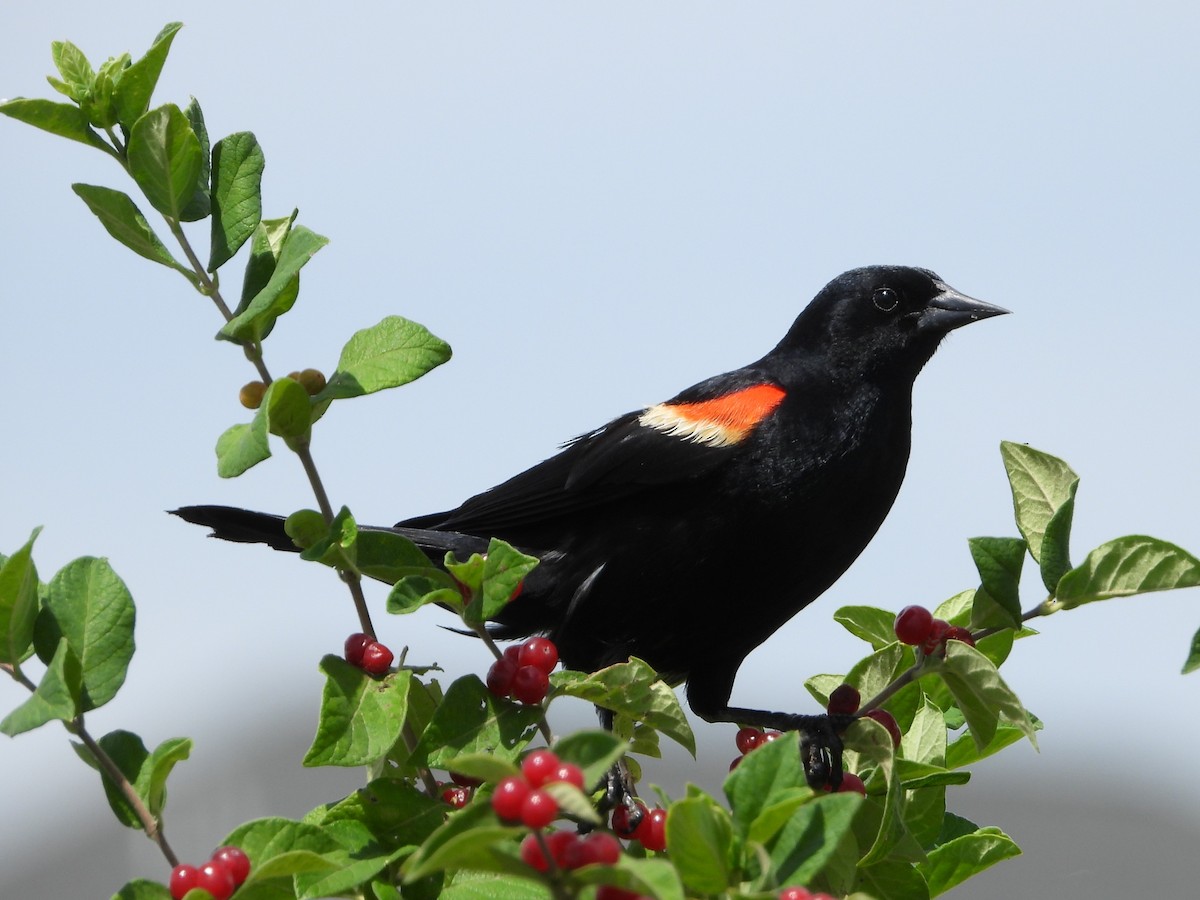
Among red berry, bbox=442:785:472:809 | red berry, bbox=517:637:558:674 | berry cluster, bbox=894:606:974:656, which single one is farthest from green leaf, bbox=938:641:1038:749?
red berry, bbox=442:785:472:809

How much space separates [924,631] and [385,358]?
0.84 meters

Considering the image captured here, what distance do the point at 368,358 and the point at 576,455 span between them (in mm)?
1978

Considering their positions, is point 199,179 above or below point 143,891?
above

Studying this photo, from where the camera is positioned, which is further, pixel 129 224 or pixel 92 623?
pixel 129 224

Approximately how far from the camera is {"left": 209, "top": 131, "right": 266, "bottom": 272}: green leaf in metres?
1.80

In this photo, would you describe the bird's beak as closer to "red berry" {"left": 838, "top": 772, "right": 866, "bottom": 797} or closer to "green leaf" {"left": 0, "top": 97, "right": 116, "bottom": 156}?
"red berry" {"left": 838, "top": 772, "right": 866, "bottom": 797}

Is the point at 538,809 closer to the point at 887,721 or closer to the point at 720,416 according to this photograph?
the point at 887,721

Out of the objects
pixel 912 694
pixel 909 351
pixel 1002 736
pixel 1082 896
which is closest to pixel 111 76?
pixel 912 694

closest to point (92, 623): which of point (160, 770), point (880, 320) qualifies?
point (160, 770)

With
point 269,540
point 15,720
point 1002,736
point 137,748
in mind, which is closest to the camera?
point 15,720

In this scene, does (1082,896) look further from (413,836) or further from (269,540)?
(413,836)

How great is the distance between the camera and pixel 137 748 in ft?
5.30

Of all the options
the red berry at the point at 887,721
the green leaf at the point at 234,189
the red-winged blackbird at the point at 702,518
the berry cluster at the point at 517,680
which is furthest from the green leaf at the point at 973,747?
the green leaf at the point at 234,189

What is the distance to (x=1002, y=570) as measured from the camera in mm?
1837
